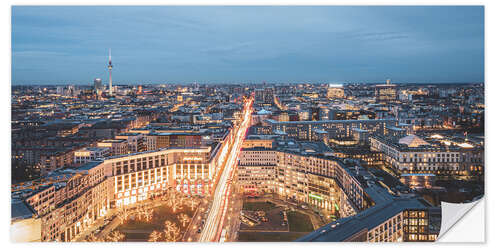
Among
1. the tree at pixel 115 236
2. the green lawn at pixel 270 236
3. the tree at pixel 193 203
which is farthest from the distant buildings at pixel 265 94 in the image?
the tree at pixel 115 236

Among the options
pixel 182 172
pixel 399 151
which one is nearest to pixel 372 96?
pixel 399 151

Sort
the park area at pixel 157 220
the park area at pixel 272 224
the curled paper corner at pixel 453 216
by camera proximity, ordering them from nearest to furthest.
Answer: the curled paper corner at pixel 453 216, the park area at pixel 157 220, the park area at pixel 272 224

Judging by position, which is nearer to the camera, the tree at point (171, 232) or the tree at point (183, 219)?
the tree at point (171, 232)

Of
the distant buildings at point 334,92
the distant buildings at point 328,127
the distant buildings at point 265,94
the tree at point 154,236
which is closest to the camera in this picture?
the tree at point 154,236

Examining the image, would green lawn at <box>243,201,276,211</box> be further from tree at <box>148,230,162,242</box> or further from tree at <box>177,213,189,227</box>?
tree at <box>148,230,162,242</box>

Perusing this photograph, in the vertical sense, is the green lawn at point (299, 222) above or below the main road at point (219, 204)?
below

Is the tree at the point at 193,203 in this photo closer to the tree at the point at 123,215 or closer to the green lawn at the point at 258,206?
the green lawn at the point at 258,206

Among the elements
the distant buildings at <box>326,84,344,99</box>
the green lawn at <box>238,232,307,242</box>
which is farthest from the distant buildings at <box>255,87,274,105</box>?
the green lawn at <box>238,232,307,242</box>
